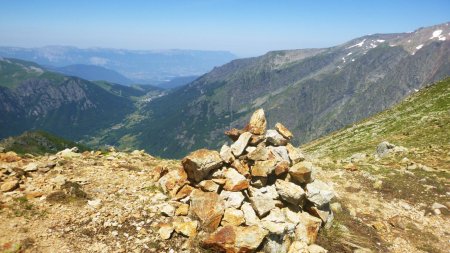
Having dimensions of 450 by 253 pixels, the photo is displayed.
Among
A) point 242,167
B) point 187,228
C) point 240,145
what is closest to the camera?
Answer: point 187,228

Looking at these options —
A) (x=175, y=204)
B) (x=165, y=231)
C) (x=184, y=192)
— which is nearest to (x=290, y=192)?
(x=184, y=192)

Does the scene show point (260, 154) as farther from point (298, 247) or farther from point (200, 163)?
point (298, 247)

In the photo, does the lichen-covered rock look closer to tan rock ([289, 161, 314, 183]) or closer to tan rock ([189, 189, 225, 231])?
tan rock ([289, 161, 314, 183])

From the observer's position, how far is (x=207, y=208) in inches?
778

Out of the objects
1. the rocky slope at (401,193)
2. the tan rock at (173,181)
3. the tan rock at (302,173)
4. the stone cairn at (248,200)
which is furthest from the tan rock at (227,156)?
the rocky slope at (401,193)

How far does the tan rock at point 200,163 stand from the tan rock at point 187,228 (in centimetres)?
355

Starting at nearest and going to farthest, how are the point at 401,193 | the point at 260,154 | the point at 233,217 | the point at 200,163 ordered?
the point at 233,217 → the point at 200,163 → the point at 260,154 → the point at 401,193

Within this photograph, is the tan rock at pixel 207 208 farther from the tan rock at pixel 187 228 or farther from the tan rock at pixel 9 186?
the tan rock at pixel 9 186

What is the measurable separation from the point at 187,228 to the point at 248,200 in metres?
4.18

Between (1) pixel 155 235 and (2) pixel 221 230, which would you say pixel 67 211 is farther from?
(2) pixel 221 230

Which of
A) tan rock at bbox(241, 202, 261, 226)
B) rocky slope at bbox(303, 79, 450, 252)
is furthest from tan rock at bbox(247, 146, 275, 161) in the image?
rocky slope at bbox(303, 79, 450, 252)

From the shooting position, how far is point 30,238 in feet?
54.0

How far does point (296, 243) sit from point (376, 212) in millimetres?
9285

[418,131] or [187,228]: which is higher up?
[187,228]
